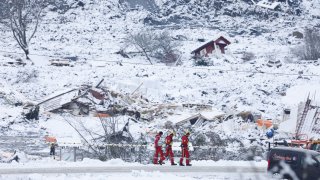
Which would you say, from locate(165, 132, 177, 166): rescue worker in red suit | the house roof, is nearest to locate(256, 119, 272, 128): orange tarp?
locate(165, 132, 177, 166): rescue worker in red suit

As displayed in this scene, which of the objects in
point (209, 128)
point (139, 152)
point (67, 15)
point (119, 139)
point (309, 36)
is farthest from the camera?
point (67, 15)

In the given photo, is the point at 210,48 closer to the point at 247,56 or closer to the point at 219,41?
the point at 219,41

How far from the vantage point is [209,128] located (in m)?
28.6

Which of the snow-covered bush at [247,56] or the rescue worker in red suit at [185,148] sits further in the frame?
the snow-covered bush at [247,56]

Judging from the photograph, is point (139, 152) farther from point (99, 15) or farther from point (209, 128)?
point (99, 15)

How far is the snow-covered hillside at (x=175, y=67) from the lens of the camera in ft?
101

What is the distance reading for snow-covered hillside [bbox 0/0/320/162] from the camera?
30.8 metres

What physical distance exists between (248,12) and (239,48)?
1294cm

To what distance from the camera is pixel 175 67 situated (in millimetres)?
44062

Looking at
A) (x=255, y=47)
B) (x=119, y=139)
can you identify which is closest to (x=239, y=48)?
(x=255, y=47)

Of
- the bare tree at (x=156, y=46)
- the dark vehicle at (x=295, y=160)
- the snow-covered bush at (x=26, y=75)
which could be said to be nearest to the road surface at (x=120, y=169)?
the dark vehicle at (x=295, y=160)

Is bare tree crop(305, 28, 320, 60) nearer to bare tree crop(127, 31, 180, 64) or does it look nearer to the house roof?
the house roof

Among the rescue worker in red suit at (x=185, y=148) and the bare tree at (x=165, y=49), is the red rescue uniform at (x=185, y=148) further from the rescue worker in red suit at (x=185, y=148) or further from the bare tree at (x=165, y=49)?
the bare tree at (x=165, y=49)

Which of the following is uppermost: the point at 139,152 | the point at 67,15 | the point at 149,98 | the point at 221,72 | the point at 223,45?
the point at 67,15
